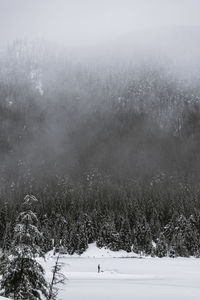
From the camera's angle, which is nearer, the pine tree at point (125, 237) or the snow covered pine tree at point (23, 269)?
the snow covered pine tree at point (23, 269)

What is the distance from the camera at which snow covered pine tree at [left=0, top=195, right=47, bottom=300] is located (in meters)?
12.9

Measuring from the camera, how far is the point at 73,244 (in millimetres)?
90188

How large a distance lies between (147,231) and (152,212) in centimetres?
2594

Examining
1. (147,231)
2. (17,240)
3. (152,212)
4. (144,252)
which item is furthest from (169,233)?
(17,240)

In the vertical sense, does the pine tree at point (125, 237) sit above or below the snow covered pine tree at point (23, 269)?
above

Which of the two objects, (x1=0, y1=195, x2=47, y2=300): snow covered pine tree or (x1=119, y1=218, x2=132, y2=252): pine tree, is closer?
(x1=0, y1=195, x2=47, y2=300): snow covered pine tree

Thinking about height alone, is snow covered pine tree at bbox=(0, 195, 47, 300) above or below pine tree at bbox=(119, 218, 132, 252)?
below

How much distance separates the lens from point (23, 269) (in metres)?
13.2

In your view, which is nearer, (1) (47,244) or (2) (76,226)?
(1) (47,244)

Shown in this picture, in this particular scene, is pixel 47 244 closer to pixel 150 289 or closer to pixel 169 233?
pixel 169 233

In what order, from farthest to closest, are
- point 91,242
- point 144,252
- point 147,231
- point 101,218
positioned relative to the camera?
point 101,218
point 91,242
point 147,231
point 144,252

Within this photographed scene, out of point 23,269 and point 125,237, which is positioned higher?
point 125,237

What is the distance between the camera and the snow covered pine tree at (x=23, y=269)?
42.2ft

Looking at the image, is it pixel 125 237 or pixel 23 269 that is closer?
pixel 23 269
